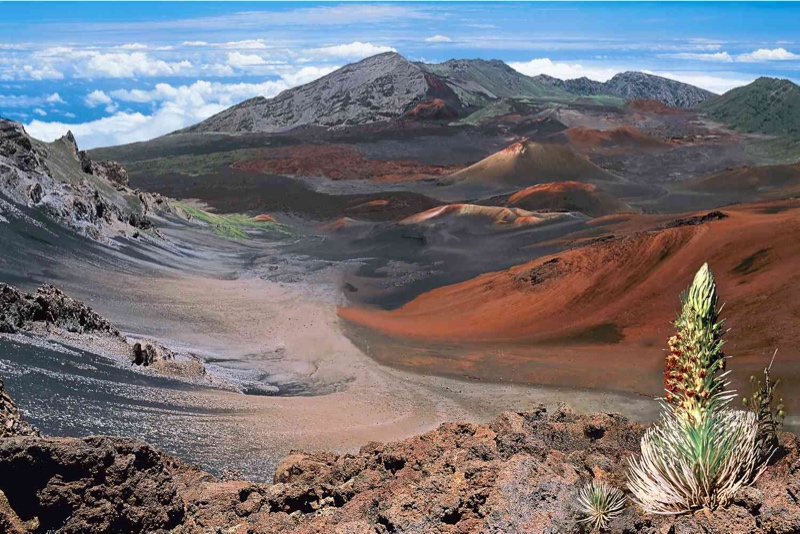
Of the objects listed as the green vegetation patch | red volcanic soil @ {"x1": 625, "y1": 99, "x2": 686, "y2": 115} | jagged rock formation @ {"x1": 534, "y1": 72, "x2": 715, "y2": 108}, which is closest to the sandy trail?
the green vegetation patch

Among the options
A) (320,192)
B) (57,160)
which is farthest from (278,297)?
(320,192)

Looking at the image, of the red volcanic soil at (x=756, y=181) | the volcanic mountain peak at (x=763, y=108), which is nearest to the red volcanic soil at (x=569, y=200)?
the red volcanic soil at (x=756, y=181)

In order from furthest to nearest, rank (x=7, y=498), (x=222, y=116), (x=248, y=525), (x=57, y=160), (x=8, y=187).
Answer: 1. (x=222, y=116)
2. (x=57, y=160)
3. (x=8, y=187)
4. (x=248, y=525)
5. (x=7, y=498)

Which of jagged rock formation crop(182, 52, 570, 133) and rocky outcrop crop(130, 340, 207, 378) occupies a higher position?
jagged rock formation crop(182, 52, 570, 133)

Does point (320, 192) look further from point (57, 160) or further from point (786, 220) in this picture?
point (786, 220)

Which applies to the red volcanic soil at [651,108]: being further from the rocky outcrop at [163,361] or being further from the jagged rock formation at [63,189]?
the rocky outcrop at [163,361]

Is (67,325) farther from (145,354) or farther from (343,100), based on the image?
(343,100)

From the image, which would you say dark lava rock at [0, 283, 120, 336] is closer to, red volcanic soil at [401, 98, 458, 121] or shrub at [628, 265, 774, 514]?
shrub at [628, 265, 774, 514]
